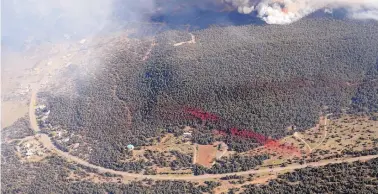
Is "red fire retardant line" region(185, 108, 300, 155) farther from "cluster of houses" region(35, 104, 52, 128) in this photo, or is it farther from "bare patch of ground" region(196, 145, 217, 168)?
"cluster of houses" region(35, 104, 52, 128)

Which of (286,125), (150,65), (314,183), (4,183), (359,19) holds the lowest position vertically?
(4,183)

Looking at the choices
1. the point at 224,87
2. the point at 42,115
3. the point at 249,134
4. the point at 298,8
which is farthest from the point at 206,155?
the point at 298,8

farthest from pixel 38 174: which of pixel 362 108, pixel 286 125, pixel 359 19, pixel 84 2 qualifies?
pixel 84 2

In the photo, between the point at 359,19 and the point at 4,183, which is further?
the point at 359,19

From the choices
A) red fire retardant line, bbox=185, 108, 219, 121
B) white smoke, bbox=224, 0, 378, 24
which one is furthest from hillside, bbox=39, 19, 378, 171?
white smoke, bbox=224, 0, 378, 24

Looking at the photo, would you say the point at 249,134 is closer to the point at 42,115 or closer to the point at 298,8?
the point at 298,8

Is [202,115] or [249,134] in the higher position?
[202,115]

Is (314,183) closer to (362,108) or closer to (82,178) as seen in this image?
(362,108)

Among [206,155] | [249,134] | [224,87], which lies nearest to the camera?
[206,155]
